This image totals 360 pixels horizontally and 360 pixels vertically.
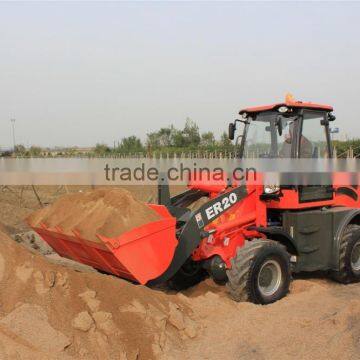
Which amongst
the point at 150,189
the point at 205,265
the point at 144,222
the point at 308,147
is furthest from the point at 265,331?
the point at 150,189

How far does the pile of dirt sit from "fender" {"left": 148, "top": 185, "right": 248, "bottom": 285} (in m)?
0.39

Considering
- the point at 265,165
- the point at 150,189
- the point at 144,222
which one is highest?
the point at 265,165

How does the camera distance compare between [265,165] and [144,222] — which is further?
[265,165]

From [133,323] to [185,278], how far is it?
218cm

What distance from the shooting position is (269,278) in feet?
19.3

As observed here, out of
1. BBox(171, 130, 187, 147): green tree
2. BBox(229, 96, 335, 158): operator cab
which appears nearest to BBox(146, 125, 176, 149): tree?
BBox(171, 130, 187, 147): green tree

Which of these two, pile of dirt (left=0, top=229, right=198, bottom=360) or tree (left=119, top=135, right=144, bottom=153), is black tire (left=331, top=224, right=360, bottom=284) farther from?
tree (left=119, top=135, right=144, bottom=153)

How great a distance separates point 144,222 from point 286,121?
8.12 ft

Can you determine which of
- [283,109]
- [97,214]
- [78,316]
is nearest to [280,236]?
[283,109]

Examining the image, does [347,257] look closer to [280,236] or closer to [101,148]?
[280,236]

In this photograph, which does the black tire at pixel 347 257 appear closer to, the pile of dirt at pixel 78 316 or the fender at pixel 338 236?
the fender at pixel 338 236

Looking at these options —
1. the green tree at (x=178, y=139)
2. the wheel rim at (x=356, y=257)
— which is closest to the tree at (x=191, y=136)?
the green tree at (x=178, y=139)

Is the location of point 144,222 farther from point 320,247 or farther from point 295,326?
point 320,247

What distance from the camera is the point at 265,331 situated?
471 cm
